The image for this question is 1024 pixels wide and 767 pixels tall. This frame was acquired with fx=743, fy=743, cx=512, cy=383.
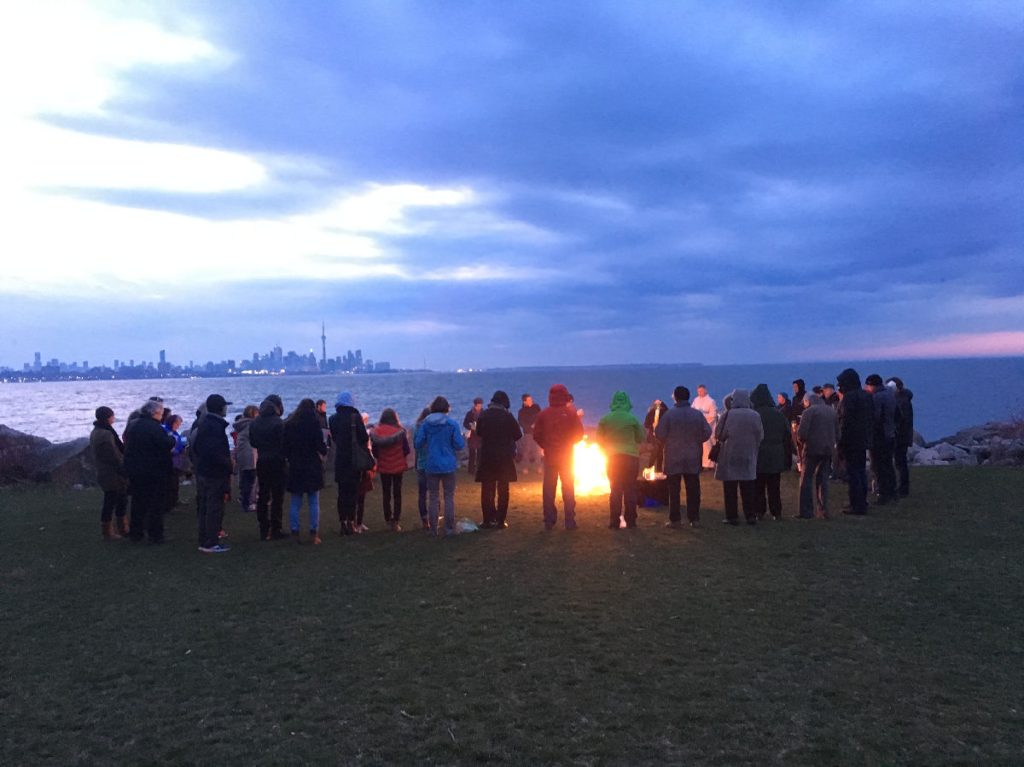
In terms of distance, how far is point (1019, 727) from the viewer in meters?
4.32

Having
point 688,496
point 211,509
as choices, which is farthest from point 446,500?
point 688,496

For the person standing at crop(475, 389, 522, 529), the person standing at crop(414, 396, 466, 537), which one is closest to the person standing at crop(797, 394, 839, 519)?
the person standing at crop(475, 389, 522, 529)

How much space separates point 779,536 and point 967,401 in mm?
65353

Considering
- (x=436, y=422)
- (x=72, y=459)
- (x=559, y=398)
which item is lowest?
(x=72, y=459)

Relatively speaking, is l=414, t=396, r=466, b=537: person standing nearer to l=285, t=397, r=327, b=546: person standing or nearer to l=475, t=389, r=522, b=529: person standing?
l=475, t=389, r=522, b=529: person standing

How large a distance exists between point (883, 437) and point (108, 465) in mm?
11569

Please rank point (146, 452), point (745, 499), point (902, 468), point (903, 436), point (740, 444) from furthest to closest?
point (902, 468), point (903, 436), point (745, 499), point (740, 444), point (146, 452)

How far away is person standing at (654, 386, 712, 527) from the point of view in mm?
10633

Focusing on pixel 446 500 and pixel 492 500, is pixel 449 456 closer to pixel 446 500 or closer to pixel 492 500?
pixel 446 500

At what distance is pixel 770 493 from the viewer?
1110 cm

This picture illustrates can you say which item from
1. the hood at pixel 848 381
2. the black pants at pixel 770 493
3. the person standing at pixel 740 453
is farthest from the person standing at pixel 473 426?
the hood at pixel 848 381

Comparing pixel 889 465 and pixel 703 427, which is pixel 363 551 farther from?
pixel 889 465

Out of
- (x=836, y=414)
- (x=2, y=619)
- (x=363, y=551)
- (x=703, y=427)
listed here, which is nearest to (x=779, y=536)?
(x=703, y=427)

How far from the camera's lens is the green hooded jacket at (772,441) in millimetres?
10852
